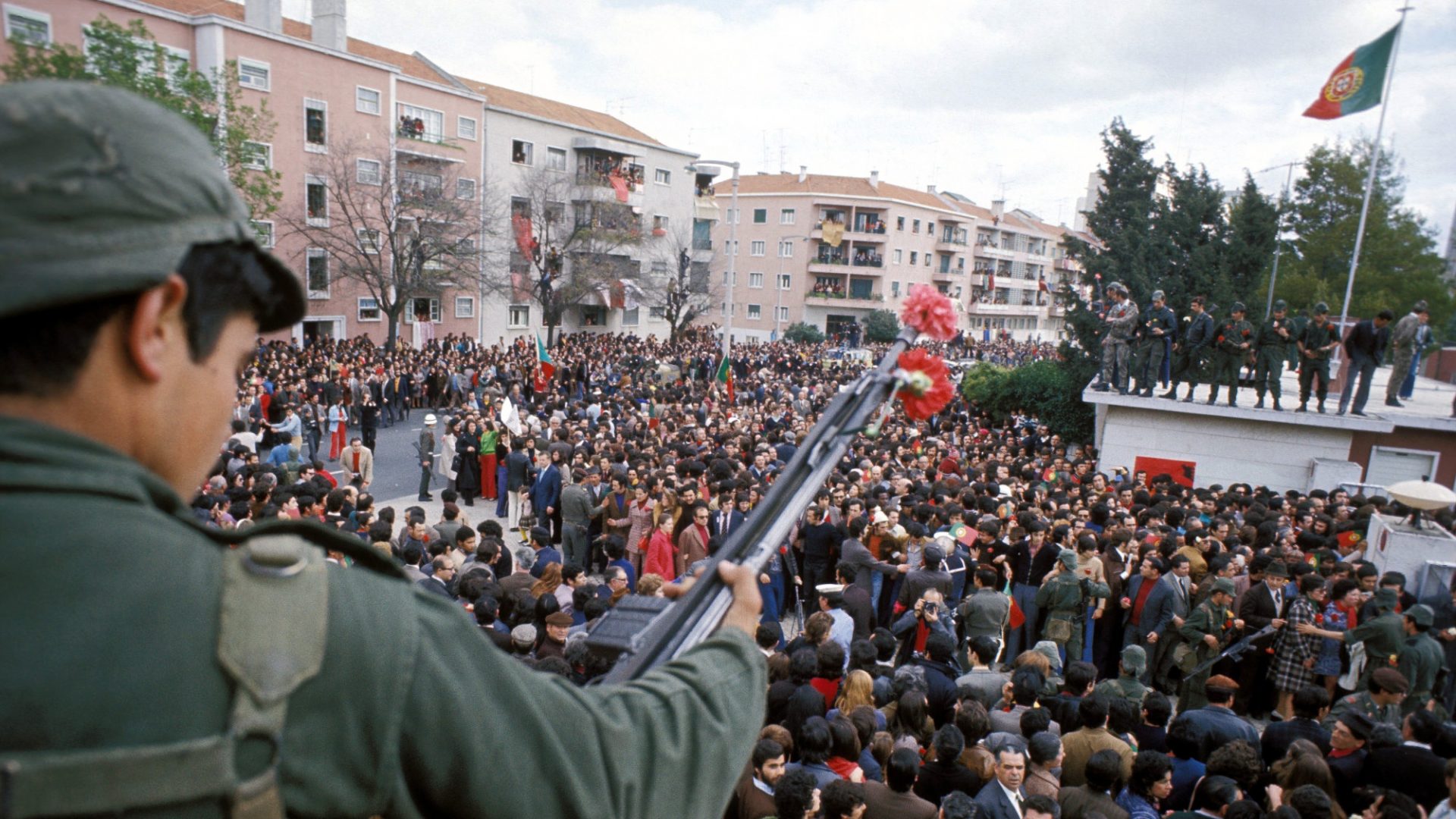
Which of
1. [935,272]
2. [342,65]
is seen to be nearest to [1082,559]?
[342,65]

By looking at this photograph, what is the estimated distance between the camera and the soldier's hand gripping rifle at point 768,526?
4.67 feet

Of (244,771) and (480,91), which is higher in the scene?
(480,91)

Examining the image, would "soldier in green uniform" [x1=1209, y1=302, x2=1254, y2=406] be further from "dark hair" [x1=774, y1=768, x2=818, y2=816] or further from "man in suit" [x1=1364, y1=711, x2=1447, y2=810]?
"dark hair" [x1=774, y1=768, x2=818, y2=816]

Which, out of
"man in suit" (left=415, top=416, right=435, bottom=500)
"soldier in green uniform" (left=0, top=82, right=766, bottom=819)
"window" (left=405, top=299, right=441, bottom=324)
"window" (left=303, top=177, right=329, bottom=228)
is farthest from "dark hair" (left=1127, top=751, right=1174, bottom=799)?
"window" (left=405, top=299, right=441, bottom=324)

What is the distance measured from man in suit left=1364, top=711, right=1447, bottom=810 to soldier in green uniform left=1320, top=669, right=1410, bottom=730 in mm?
768

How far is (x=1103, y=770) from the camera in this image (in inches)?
187

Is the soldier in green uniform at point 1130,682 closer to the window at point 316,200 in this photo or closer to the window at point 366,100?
the window at point 316,200

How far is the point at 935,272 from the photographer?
217 feet

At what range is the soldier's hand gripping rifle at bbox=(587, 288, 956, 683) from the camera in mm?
1425

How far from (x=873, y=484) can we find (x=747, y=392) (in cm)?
1511

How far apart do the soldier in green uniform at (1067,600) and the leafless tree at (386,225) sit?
28415 millimetres

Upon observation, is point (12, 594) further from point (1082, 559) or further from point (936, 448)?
point (936, 448)

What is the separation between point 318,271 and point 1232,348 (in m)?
31.8

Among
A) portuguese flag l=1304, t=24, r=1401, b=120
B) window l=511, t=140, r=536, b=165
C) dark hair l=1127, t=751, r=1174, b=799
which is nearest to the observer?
dark hair l=1127, t=751, r=1174, b=799
